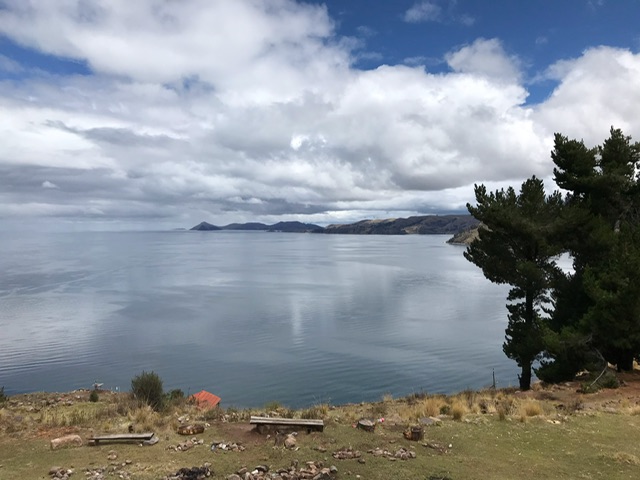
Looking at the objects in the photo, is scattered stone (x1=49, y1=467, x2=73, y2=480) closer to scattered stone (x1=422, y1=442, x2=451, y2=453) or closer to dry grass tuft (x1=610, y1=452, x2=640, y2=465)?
scattered stone (x1=422, y1=442, x2=451, y2=453)

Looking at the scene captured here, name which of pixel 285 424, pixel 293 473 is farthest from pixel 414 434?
pixel 293 473

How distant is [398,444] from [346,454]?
1.53 m

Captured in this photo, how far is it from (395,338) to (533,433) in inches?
1358

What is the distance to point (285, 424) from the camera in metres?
11.7

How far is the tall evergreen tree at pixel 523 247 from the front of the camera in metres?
20.5

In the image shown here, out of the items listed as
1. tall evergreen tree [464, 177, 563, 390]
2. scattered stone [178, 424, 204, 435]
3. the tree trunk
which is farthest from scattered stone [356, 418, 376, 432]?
the tree trunk

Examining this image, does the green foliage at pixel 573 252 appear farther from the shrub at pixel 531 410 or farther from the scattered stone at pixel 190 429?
the scattered stone at pixel 190 429

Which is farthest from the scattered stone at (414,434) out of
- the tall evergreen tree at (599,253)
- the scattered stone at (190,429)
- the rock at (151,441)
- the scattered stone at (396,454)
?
the tall evergreen tree at (599,253)

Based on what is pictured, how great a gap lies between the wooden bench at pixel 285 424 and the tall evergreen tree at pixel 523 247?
12.7 meters

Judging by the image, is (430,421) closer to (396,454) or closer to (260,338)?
(396,454)

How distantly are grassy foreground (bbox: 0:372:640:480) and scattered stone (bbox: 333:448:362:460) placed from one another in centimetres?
13

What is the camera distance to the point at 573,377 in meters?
21.3

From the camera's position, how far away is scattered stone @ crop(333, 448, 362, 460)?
33.3 ft

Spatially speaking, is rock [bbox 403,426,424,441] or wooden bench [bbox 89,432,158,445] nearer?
wooden bench [bbox 89,432,158,445]
